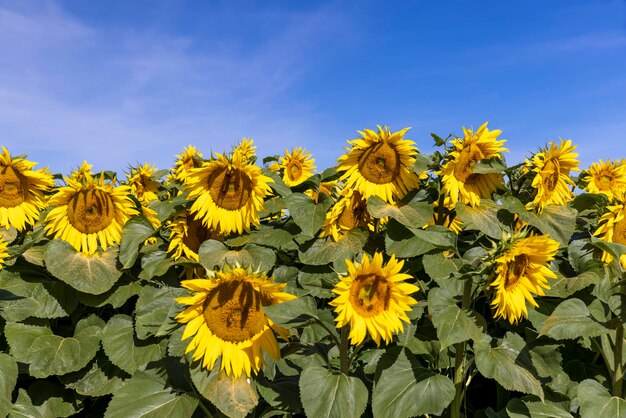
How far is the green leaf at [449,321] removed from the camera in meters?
2.46

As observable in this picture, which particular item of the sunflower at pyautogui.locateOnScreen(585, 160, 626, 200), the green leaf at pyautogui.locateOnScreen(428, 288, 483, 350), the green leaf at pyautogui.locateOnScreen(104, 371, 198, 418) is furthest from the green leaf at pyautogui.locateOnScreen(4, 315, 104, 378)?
the sunflower at pyautogui.locateOnScreen(585, 160, 626, 200)

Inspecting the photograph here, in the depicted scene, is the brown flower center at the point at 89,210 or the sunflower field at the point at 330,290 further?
the brown flower center at the point at 89,210

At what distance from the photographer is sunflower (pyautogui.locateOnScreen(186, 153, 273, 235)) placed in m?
3.45

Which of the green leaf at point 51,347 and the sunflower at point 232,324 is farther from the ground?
the sunflower at point 232,324

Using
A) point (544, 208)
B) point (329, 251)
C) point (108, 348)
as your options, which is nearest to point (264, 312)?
point (329, 251)

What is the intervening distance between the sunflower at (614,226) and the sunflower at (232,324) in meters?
1.91

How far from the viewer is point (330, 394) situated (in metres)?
2.54

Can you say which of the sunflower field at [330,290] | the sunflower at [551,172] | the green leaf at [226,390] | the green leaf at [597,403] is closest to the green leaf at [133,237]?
the sunflower field at [330,290]

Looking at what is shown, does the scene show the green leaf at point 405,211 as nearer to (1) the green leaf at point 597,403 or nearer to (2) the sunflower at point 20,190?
(1) the green leaf at point 597,403

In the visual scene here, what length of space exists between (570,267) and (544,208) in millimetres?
467

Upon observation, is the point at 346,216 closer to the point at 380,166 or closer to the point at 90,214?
the point at 380,166

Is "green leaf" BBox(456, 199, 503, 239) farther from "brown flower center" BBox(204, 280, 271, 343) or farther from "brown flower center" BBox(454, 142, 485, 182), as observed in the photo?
"brown flower center" BBox(204, 280, 271, 343)

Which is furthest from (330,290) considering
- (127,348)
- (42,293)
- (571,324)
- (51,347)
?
(42,293)

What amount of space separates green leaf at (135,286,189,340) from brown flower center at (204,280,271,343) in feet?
1.53
